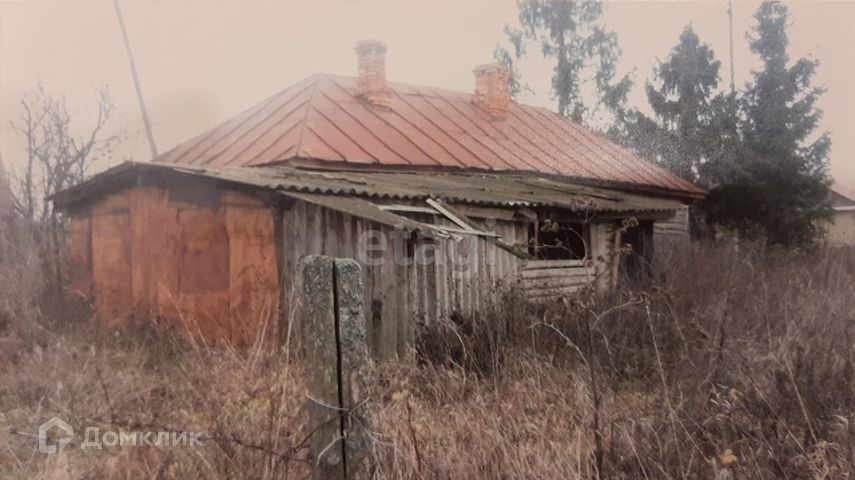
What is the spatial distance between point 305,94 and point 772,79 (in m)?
10.8

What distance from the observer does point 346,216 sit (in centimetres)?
800

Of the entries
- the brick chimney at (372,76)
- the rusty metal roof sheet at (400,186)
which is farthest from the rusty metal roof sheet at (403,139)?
the rusty metal roof sheet at (400,186)

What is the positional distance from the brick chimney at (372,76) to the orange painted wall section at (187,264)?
5.10 metres

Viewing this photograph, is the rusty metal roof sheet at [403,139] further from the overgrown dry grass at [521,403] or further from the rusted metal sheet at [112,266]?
the overgrown dry grass at [521,403]

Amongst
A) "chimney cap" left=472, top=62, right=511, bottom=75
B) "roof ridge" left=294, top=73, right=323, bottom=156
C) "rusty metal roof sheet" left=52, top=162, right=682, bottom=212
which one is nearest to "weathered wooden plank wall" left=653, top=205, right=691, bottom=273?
"rusty metal roof sheet" left=52, top=162, right=682, bottom=212

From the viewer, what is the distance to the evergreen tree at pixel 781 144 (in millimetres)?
15805

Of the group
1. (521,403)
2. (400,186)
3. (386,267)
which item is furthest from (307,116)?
(521,403)

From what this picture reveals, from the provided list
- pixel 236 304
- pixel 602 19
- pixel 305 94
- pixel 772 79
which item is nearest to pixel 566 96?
pixel 602 19

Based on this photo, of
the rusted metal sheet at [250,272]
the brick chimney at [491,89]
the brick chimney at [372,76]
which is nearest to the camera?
the rusted metal sheet at [250,272]

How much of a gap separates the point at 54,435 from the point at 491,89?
518 inches

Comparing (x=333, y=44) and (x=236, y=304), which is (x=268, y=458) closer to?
(x=333, y=44)

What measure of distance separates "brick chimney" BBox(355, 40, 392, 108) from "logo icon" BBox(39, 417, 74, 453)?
958cm

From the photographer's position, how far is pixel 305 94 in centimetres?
1290

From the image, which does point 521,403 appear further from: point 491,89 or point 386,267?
point 491,89
